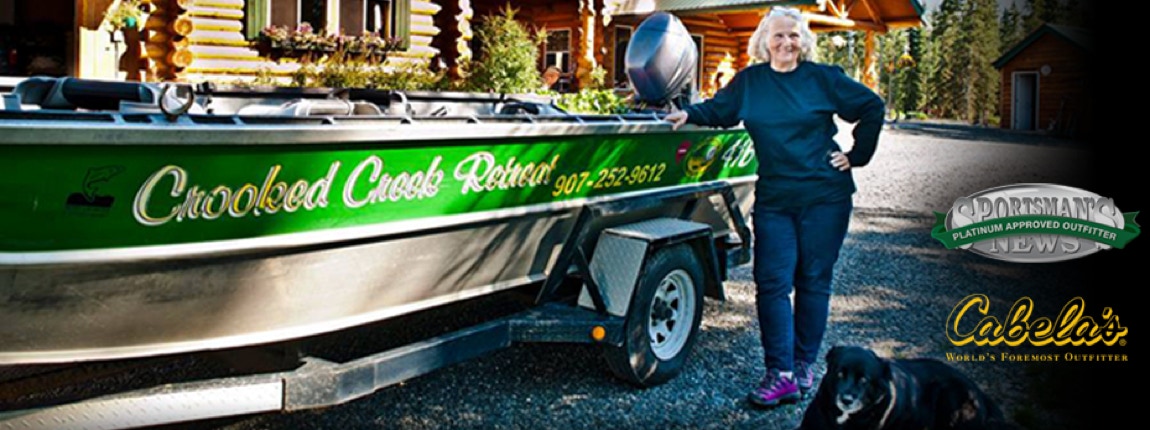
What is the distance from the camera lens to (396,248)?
3.66 metres

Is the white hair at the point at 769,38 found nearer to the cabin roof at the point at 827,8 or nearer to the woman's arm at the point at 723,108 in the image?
the woman's arm at the point at 723,108

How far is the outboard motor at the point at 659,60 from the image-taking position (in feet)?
18.7

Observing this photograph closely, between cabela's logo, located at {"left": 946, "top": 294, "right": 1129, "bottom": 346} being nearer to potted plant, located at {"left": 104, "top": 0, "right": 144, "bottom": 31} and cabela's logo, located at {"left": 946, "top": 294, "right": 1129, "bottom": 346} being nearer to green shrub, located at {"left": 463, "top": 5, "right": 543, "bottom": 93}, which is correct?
green shrub, located at {"left": 463, "top": 5, "right": 543, "bottom": 93}

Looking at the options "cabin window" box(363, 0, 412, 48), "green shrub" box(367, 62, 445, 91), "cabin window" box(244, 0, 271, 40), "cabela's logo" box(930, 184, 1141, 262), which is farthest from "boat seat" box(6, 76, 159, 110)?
"cabin window" box(363, 0, 412, 48)

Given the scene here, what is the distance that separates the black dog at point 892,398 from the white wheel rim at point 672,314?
123 centimetres

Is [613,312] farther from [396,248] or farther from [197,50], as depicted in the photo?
[197,50]

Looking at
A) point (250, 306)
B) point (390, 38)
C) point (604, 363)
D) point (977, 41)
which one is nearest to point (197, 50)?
point (390, 38)

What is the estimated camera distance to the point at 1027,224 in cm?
509

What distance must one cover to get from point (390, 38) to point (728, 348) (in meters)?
8.82

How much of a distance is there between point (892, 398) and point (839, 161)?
1219 millimetres

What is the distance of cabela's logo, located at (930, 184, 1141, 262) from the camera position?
4.61 metres

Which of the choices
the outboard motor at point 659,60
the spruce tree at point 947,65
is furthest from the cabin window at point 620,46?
the spruce tree at point 947,65

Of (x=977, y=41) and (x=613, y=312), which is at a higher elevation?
(x=977, y=41)

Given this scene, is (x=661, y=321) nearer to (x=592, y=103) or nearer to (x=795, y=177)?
(x=795, y=177)
